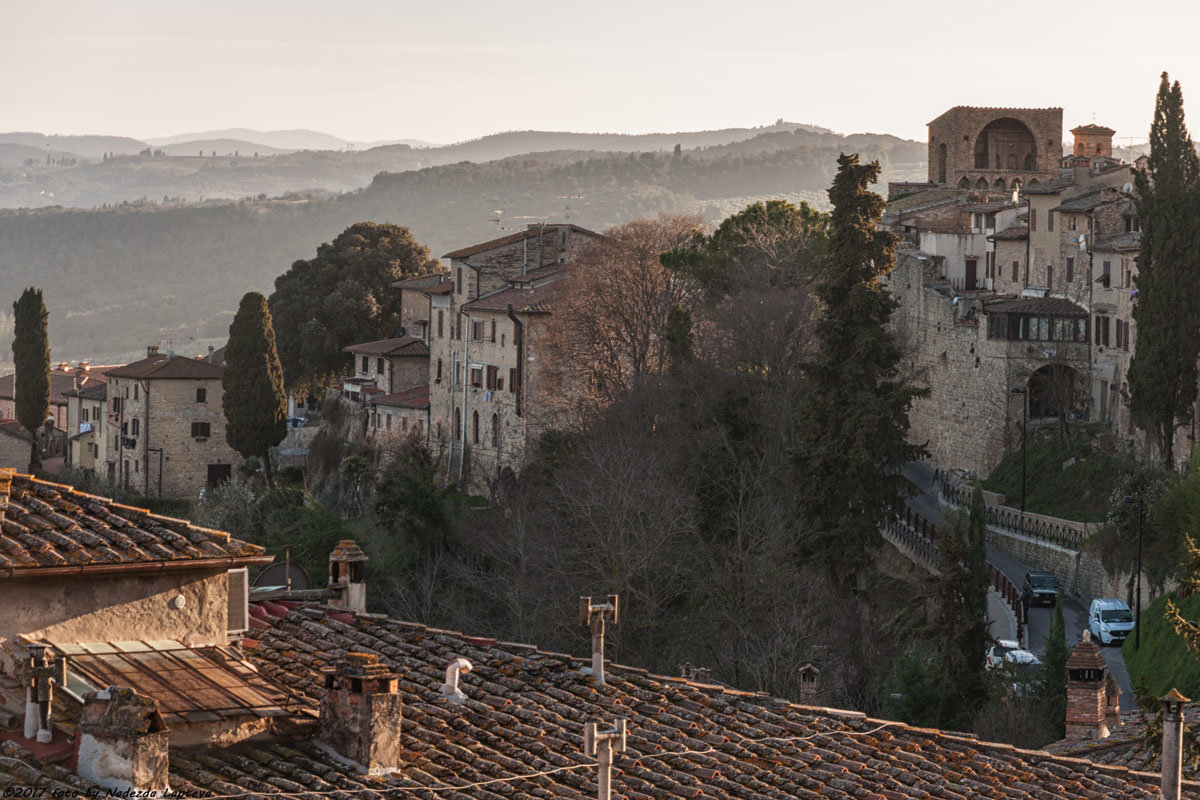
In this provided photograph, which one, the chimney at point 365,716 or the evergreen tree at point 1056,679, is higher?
the chimney at point 365,716

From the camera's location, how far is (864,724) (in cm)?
1300

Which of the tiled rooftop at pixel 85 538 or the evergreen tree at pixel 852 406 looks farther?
the evergreen tree at pixel 852 406

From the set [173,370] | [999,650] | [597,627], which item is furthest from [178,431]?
[597,627]

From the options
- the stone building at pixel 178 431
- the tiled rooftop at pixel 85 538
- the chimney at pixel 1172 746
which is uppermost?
the tiled rooftop at pixel 85 538

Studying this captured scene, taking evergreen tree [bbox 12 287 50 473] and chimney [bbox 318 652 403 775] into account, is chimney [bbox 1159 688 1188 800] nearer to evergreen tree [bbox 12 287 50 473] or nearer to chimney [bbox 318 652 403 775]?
chimney [bbox 318 652 403 775]

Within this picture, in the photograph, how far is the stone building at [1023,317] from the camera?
46000 millimetres

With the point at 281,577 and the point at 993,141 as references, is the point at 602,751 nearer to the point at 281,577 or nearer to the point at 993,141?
the point at 281,577

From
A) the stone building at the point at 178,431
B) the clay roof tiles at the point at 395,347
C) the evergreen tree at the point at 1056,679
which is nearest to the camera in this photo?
the evergreen tree at the point at 1056,679

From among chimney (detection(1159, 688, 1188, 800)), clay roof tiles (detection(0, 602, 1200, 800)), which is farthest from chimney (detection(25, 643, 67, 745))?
chimney (detection(1159, 688, 1188, 800))

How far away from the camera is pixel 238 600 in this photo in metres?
10.9

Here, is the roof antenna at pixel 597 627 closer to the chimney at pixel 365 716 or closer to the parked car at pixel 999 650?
the chimney at pixel 365 716

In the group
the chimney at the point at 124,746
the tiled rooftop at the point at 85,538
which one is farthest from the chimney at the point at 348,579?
the chimney at the point at 124,746

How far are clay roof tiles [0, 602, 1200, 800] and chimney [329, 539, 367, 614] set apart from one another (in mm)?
428

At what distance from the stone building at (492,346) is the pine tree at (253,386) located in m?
4.93
